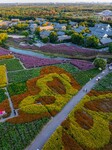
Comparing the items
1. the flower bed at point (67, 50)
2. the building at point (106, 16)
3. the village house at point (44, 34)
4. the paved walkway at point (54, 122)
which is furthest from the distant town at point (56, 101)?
the building at point (106, 16)

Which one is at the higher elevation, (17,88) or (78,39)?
(17,88)

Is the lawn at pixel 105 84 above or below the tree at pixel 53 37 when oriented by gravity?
above

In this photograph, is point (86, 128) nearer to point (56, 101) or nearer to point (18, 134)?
point (56, 101)

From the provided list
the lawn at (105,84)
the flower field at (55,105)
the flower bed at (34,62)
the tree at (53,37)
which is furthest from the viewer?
the tree at (53,37)

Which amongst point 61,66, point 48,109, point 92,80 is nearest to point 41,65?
point 61,66

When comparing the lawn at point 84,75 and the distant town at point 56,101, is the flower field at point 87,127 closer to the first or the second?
the distant town at point 56,101

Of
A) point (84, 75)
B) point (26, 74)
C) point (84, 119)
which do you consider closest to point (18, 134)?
point (84, 119)

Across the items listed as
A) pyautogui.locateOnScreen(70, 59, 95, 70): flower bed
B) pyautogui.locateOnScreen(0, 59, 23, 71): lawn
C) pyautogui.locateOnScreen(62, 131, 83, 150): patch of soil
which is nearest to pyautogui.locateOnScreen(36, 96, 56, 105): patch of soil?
pyautogui.locateOnScreen(62, 131, 83, 150): patch of soil

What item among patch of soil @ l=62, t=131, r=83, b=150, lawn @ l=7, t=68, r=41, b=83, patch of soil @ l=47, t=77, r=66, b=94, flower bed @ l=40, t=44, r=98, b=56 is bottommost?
flower bed @ l=40, t=44, r=98, b=56

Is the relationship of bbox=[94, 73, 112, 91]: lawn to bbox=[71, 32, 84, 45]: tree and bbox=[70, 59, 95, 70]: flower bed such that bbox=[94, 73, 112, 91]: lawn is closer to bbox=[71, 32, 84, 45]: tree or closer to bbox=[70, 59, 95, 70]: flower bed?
bbox=[70, 59, 95, 70]: flower bed

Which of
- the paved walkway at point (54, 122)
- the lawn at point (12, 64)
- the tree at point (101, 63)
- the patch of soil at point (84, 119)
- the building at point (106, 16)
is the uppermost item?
the tree at point (101, 63)

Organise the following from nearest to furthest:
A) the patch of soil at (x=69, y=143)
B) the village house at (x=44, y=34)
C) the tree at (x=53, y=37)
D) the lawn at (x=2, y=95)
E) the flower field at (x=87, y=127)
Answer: the patch of soil at (x=69, y=143)
the flower field at (x=87, y=127)
the lawn at (x=2, y=95)
the tree at (x=53, y=37)
the village house at (x=44, y=34)

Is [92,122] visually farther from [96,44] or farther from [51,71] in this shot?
[96,44]
